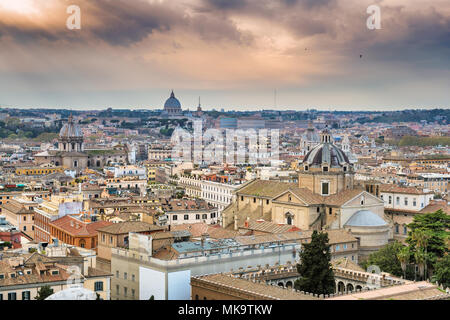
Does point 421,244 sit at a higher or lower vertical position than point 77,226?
lower

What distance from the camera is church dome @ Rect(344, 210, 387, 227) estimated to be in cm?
3219

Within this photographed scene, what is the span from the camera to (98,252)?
2686 centimetres

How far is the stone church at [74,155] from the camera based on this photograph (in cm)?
7956

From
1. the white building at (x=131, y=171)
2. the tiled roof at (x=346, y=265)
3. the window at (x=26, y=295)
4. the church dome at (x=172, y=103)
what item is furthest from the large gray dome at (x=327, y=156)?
the church dome at (x=172, y=103)

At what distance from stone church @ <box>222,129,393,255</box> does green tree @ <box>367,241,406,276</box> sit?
9.98 feet

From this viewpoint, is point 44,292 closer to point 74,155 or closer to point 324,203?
point 324,203

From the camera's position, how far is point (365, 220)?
32344mm

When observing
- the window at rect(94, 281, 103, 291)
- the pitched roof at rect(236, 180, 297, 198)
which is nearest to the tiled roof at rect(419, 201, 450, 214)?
Answer: the pitched roof at rect(236, 180, 297, 198)

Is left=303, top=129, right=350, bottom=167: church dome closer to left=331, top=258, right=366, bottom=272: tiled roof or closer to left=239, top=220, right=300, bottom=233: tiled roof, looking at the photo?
left=239, top=220, right=300, bottom=233: tiled roof

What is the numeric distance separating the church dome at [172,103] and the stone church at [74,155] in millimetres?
98338

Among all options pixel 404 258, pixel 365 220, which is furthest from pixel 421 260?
pixel 365 220

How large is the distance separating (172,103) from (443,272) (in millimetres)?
165667

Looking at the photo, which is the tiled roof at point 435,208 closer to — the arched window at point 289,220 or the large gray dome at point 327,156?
the large gray dome at point 327,156

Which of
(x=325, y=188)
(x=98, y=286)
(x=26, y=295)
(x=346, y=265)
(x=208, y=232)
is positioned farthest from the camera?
(x=325, y=188)
